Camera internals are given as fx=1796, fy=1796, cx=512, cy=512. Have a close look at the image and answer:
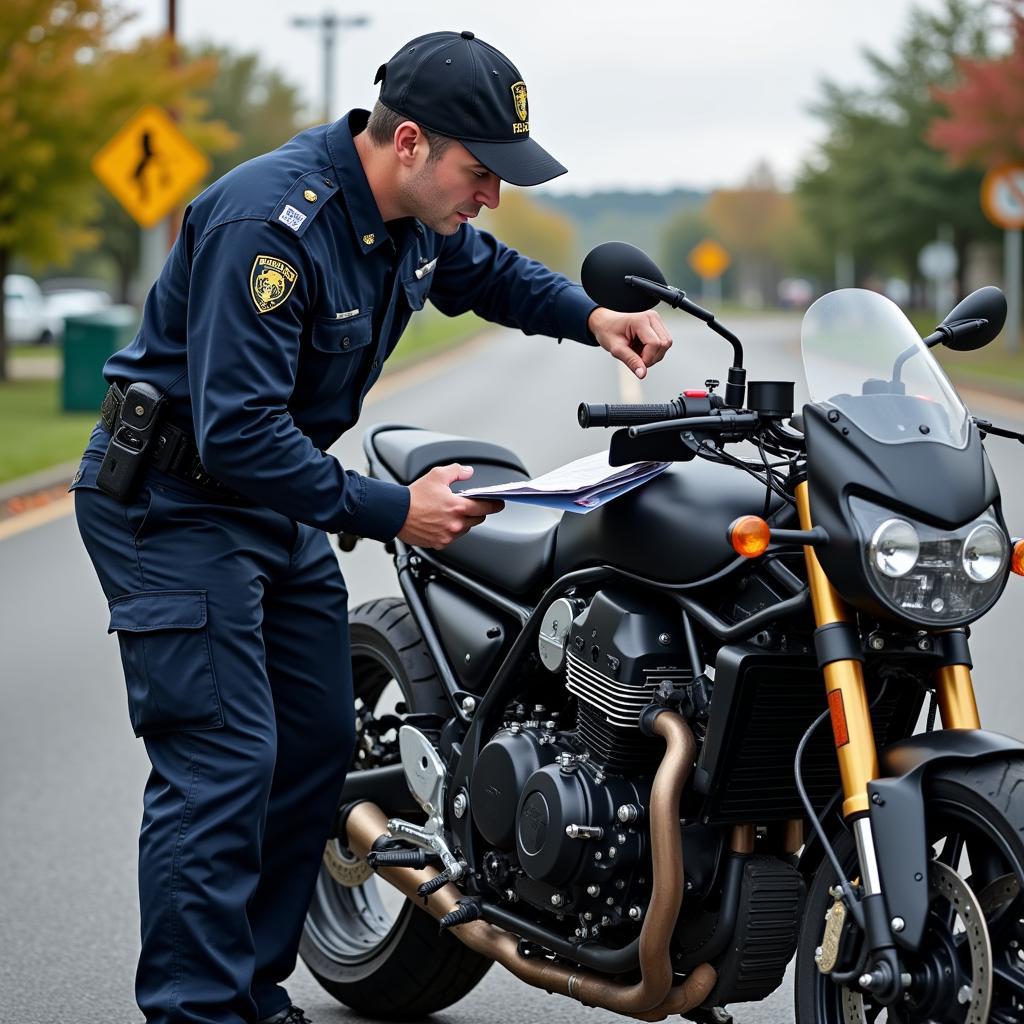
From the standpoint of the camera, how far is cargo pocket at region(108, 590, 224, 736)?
352 centimetres

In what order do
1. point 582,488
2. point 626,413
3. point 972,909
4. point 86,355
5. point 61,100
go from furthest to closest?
point 61,100 < point 86,355 < point 582,488 < point 626,413 < point 972,909

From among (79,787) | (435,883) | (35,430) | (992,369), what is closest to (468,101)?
(435,883)

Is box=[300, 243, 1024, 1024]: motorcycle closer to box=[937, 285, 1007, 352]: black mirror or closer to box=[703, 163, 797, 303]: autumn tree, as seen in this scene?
box=[937, 285, 1007, 352]: black mirror

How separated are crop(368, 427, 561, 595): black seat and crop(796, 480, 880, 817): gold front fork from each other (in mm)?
944

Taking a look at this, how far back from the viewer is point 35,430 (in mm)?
18312

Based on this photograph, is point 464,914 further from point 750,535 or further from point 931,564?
point 931,564

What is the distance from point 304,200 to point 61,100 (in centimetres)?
2083

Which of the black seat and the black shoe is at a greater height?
the black seat

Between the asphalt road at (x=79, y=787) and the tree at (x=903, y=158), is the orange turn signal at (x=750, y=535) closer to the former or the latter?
the asphalt road at (x=79, y=787)

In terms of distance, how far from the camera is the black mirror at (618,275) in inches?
127

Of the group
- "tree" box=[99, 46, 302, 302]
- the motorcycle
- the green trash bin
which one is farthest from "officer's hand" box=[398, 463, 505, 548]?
"tree" box=[99, 46, 302, 302]

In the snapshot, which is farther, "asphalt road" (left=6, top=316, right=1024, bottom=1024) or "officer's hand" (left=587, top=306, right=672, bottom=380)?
"asphalt road" (left=6, top=316, right=1024, bottom=1024)

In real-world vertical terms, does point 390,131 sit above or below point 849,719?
above

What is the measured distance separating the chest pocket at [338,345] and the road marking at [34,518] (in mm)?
8668
